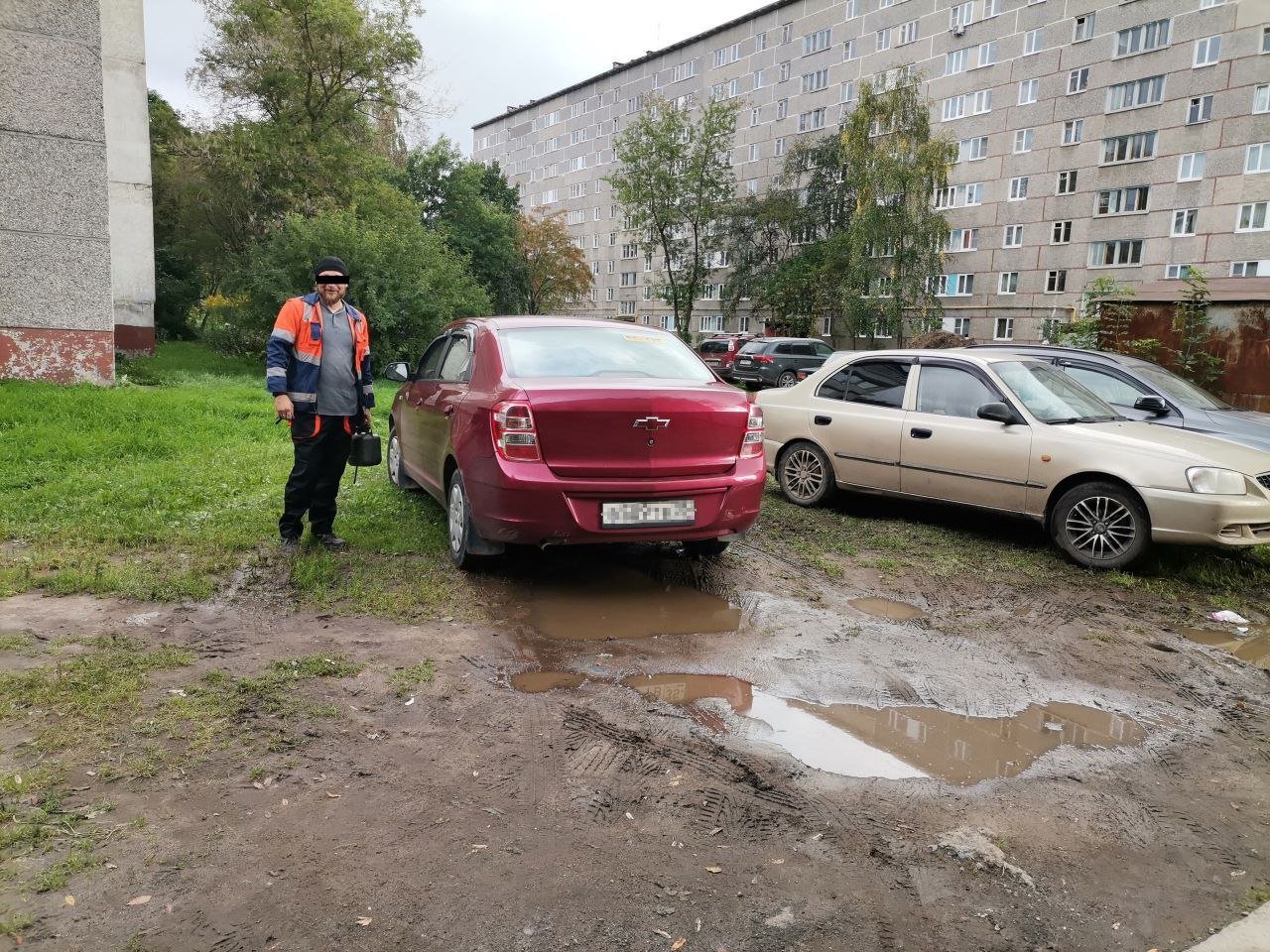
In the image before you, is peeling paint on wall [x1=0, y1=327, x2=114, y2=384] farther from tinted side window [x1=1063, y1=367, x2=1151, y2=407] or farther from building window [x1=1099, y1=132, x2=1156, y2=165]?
building window [x1=1099, y1=132, x2=1156, y2=165]

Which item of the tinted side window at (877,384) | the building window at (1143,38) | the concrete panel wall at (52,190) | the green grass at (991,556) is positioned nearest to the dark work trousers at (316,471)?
the green grass at (991,556)

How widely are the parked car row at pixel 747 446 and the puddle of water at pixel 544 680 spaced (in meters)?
1.09

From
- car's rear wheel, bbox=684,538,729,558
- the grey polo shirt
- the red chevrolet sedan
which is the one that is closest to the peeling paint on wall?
the grey polo shirt

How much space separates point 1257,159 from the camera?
34250 mm

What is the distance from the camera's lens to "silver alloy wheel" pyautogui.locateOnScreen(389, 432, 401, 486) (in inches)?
314

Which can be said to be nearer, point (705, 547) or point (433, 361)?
point (705, 547)

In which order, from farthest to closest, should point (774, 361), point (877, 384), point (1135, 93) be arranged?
point (1135, 93) < point (774, 361) < point (877, 384)

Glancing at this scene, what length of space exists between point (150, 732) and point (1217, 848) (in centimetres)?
392

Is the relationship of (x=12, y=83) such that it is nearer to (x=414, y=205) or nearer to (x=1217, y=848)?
(x=1217, y=848)

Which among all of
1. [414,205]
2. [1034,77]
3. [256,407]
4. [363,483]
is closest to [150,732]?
[363,483]

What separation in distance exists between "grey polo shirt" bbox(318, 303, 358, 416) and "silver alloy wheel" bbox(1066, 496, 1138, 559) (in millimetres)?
5457

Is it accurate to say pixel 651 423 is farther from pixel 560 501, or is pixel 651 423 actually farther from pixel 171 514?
pixel 171 514

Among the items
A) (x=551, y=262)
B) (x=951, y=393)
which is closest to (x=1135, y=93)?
(x=551, y=262)

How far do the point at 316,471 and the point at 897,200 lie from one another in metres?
41.4
